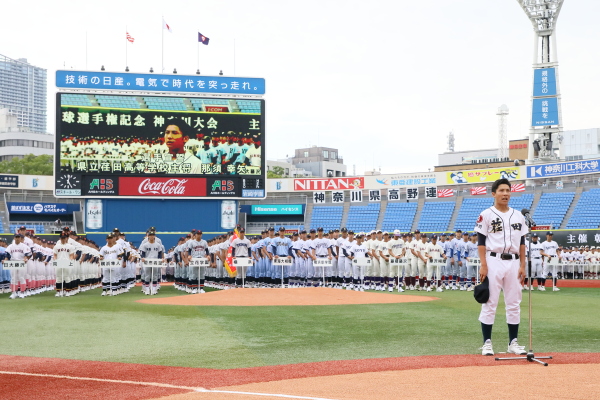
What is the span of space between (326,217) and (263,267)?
29.0 m

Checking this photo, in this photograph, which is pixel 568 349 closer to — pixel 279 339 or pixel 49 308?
pixel 279 339

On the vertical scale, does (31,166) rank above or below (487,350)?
above

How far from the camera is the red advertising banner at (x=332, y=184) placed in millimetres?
52969

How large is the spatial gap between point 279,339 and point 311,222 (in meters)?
42.8

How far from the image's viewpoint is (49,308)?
15648 millimetres

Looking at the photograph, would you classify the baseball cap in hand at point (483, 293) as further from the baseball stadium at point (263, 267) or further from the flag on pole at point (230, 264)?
the flag on pole at point (230, 264)

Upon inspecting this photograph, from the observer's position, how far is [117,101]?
3475 centimetres

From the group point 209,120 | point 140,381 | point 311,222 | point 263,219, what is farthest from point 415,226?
point 140,381

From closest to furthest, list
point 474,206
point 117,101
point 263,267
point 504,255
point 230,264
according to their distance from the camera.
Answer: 1. point 504,255
2. point 230,264
3. point 263,267
4. point 117,101
5. point 474,206

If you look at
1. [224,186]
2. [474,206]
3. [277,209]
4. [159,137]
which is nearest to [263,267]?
[224,186]

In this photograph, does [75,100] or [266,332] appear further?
[75,100]

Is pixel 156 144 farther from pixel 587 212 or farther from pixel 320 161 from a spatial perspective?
pixel 320 161

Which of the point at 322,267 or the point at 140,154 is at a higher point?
the point at 140,154

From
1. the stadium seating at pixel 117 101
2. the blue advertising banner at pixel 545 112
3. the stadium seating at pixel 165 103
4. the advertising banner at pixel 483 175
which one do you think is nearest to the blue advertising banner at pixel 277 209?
the advertising banner at pixel 483 175
